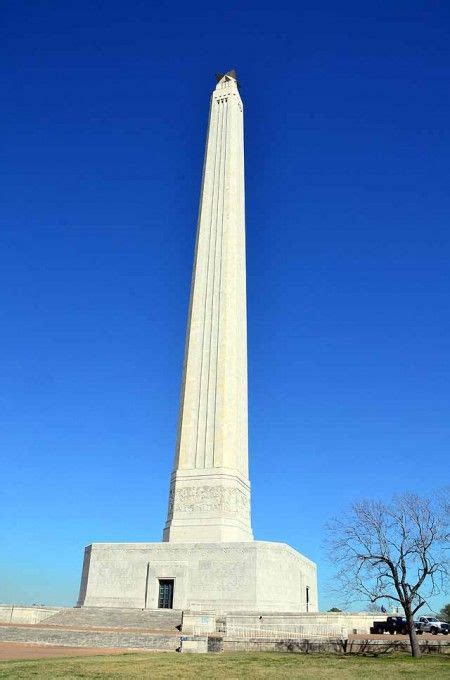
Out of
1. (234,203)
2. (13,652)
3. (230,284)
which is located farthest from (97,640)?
(234,203)

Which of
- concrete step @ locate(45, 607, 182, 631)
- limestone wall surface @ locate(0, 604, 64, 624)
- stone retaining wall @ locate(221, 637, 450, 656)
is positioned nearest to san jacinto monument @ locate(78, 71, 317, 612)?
concrete step @ locate(45, 607, 182, 631)

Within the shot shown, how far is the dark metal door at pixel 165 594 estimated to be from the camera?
3028 centimetres

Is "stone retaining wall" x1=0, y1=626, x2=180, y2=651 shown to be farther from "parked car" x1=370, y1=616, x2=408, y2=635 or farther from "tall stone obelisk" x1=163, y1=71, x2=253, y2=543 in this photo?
"parked car" x1=370, y1=616, x2=408, y2=635

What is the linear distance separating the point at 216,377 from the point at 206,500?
7349 millimetres

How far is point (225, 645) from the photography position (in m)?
19.0

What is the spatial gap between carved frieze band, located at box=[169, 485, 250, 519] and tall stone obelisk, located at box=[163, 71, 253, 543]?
6cm

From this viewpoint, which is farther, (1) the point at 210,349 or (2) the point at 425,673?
(1) the point at 210,349

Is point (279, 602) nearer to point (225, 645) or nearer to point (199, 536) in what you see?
point (199, 536)

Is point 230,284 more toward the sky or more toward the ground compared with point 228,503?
more toward the sky

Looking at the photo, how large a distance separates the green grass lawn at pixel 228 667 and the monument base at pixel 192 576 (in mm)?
11239

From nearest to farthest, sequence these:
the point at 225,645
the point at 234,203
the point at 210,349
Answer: the point at 225,645, the point at 210,349, the point at 234,203

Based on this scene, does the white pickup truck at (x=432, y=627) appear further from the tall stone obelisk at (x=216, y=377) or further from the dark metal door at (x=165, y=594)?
the dark metal door at (x=165, y=594)

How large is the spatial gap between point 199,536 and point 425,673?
61.8 ft

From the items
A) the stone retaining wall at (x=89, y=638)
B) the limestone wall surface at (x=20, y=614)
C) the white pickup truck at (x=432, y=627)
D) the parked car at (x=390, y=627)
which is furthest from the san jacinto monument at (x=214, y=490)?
the stone retaining wall at (x=89, y=638)
